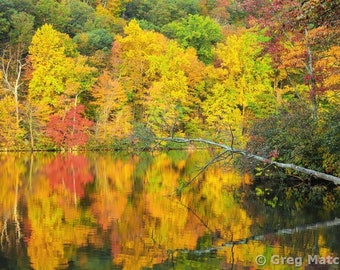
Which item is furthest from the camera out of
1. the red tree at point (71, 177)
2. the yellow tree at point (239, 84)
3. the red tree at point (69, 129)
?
the yellow tree at point (239, 84)

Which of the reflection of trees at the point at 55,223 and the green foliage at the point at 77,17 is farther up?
the green foliage at the point at 77,17

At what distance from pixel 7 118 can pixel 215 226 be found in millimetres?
28310

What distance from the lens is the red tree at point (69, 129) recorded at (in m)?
35.2

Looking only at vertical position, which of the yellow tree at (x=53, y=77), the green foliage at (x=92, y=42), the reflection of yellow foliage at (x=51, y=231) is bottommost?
the reflection of yellow foliage at (x=51, y=231)

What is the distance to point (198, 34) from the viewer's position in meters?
46.9

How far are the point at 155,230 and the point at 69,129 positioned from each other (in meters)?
27.6

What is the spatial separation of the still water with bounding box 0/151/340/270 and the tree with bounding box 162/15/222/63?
32.4m

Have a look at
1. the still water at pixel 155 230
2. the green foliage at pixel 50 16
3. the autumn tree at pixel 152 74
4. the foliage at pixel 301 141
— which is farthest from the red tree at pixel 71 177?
the green foliage at pixel 50 16

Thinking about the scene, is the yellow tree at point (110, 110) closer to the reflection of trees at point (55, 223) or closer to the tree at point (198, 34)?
the tree at point (198, 34)

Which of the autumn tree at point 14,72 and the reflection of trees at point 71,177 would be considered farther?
the autumn tree at point 14,72

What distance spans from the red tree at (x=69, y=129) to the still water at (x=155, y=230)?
1973 cm

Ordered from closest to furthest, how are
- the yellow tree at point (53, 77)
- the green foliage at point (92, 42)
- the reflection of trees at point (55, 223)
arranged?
the reflection of trees at point (55, 223) < the yellow tree at point (53, 77) < the green foliage at point (92, 42)

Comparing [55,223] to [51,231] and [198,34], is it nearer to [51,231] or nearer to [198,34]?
[51,231]

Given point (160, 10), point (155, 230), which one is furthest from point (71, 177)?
point (160, 10)
